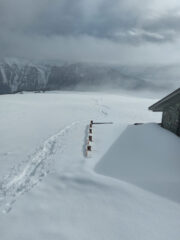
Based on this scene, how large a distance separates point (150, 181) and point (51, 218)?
3.18 m

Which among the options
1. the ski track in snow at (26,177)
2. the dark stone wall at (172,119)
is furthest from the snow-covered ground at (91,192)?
the dark stone wall at (172,119)

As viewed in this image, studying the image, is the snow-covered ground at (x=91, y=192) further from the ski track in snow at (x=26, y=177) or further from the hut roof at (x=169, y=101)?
the hut roof at (x=169, y=101)

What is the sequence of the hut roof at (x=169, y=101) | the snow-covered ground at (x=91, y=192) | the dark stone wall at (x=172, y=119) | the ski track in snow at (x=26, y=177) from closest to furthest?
1. the snow-covered ground at (x=91, y=192)
2. the ski track in snow at (x=26, y=177)
3. the hut roof at (x=169, y=101)
4. the dark stone wall at (x=172, y=119)

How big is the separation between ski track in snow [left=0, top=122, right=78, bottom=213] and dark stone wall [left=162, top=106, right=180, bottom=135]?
7340 mm

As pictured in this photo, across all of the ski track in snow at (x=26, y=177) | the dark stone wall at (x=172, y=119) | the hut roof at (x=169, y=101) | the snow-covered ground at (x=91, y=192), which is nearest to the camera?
the snow-covered ground at (x=91, y=192)

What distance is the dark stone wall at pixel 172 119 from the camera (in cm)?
1091

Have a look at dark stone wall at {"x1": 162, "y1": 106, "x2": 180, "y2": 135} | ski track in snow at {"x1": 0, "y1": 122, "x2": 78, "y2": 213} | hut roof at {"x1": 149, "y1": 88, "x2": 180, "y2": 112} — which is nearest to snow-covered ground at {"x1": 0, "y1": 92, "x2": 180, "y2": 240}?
ski track in snow at {"x1": 0, "y1": 122, "x2": 78, "y2": 213}

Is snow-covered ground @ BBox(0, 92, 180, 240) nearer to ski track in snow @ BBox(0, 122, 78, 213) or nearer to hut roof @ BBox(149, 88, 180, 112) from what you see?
ski track in snow @ BBox(0, 122, 78, 213)

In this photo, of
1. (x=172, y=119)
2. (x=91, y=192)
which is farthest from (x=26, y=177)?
(x=172, y=119)

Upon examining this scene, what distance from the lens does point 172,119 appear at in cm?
1189

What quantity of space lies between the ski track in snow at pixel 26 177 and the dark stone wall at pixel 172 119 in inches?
289

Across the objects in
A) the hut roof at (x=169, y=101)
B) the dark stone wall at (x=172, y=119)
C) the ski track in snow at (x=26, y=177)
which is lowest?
the ski track in snow at (x=26, y=177)

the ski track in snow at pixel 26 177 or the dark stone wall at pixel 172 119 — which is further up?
the dark stone wall at pixel 172 119

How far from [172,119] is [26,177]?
1003 cm
